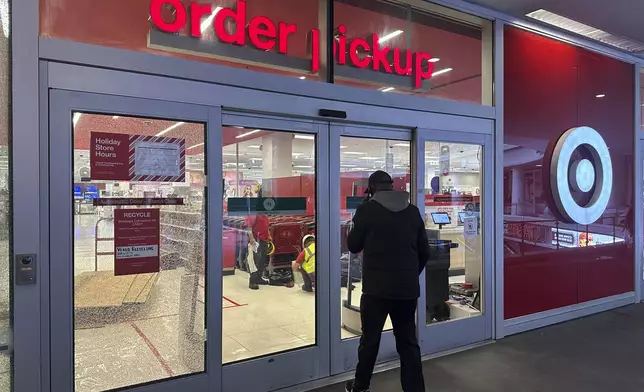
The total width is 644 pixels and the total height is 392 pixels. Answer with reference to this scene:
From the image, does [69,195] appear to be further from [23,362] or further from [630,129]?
[630,129]

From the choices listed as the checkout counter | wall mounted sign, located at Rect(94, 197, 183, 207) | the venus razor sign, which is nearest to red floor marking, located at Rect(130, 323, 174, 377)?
wall mounted sign, located at Rect(94, 197, 183, 207)

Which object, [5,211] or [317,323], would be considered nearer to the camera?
[5,211]

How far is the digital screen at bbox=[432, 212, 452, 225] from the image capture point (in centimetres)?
441

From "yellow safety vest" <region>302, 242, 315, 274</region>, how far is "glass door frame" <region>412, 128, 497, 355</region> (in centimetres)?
111

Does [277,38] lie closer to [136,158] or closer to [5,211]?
[136,158]

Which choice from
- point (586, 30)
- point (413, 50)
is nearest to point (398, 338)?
point (413, 50)

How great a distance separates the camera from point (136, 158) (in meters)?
2.89

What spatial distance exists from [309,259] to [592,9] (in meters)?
3.81

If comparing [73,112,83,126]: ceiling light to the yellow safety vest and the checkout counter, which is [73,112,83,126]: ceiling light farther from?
the checkout counter

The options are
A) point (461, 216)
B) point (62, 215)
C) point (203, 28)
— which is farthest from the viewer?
point (461, 216)

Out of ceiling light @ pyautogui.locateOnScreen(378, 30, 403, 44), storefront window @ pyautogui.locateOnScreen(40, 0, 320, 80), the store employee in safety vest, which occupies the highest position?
ceiling light @ pyautogui.locateOnScreen(378, 30, 403, 44)

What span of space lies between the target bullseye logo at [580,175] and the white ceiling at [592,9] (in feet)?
3.92

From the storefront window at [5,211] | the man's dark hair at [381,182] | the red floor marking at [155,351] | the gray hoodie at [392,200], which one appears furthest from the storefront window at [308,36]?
the red floor marking at [155,351]

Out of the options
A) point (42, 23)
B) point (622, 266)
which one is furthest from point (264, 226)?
point (622, 266)
